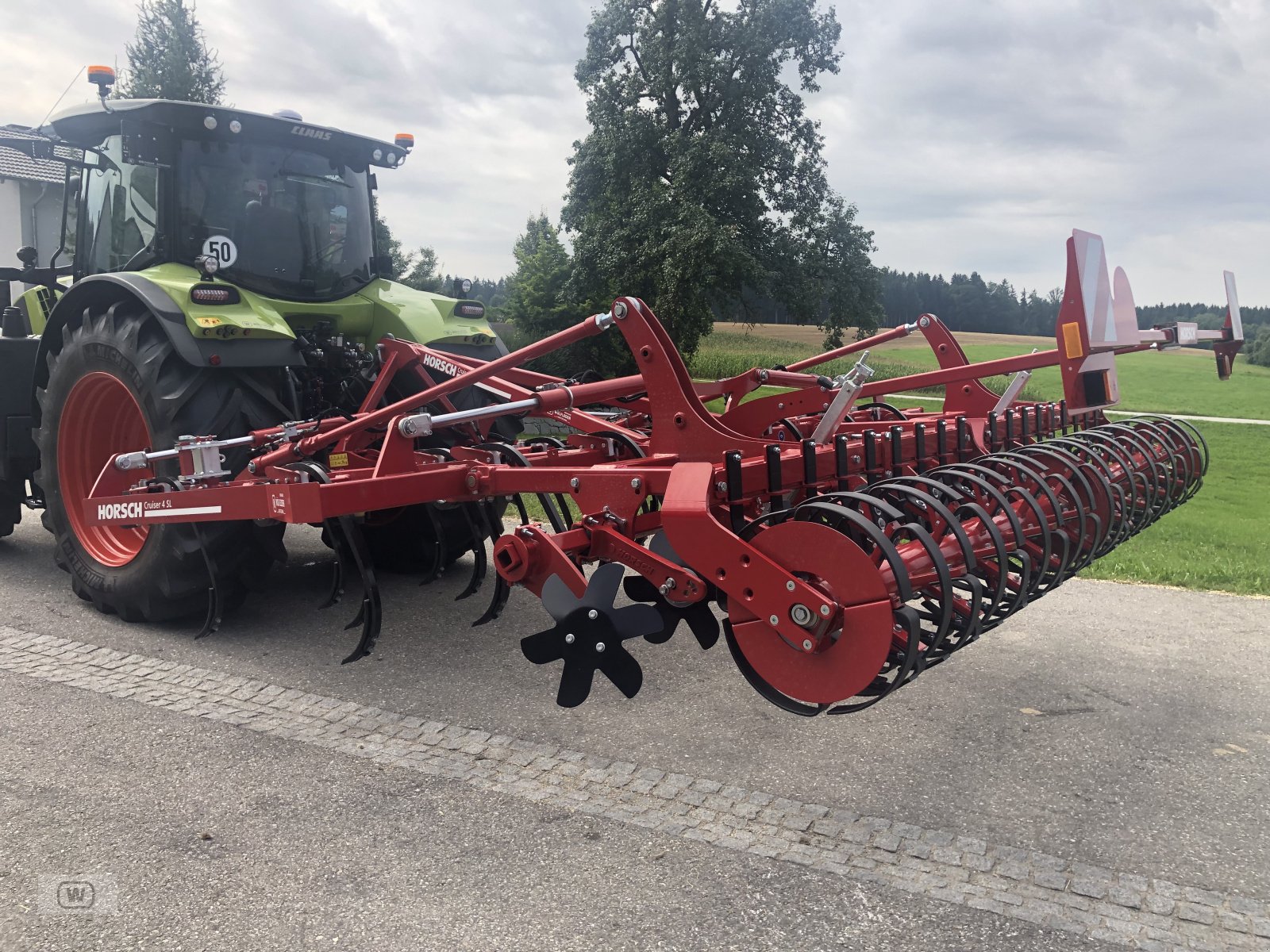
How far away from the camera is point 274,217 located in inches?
202

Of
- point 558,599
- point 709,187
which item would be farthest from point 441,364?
point 709,187

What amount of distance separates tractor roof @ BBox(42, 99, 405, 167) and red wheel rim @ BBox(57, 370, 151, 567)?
1.35 meters

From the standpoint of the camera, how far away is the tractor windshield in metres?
4.93

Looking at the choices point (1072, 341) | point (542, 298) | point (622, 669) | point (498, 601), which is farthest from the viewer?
point (542, 298)

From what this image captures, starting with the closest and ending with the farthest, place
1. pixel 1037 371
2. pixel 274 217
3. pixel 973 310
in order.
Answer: pixel 274 217, pixel 973 310, pixel 1037 371

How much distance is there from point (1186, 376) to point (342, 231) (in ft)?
104

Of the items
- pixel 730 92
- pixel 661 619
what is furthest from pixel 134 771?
pixel 730 92

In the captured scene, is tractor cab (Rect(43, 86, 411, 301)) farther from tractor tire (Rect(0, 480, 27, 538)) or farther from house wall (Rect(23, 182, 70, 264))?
house wall (Rect(23, 182, 70, 264))

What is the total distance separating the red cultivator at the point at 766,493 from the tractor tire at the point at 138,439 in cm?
23

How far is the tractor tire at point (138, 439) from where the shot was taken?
4.44 metres

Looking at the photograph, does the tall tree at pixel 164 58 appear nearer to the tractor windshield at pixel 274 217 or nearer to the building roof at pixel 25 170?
the building roof at pixel 25 170

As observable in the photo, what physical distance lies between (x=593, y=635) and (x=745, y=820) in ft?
2.32

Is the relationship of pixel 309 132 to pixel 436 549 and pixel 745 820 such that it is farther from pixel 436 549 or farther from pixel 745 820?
pixel 745 820

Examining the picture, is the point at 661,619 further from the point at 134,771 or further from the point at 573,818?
the point at 134,771
